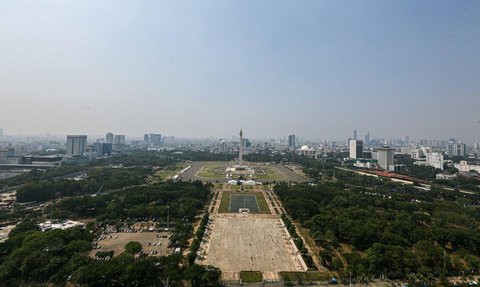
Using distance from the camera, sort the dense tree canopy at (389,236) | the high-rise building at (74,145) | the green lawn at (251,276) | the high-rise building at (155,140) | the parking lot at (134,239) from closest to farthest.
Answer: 1. the green lawn at (251,276)
2. the dense tree canopy at (389,236)
3. the parking lot at (134,239)
4. the high-rise building at (74,145)
5. the high-rise building at (155,140)

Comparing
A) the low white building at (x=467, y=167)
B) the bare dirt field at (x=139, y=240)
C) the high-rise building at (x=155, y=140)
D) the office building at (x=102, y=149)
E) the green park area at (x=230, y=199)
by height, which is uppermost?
the high-rise building at (x=155, y=140)

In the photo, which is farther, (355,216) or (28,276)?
(355,216)

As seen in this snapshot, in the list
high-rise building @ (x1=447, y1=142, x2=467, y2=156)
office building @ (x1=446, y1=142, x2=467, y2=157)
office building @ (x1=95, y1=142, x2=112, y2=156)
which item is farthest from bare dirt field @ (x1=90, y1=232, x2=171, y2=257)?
high-rise building @ (x1=447, y1=142, x2=467, y2=156)

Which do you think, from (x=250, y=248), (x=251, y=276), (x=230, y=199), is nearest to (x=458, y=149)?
(x=230, y=199)

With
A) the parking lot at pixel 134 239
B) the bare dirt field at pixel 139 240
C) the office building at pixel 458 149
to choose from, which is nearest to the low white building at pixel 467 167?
the office building at pixel 458 149

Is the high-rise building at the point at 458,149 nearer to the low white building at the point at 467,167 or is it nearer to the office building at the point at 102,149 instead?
the low white building at the point at 467,167

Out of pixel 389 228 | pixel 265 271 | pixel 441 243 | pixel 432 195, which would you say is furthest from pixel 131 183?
pixel 432 195

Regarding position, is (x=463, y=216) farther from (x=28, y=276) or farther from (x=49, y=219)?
(x=49, y=219)
